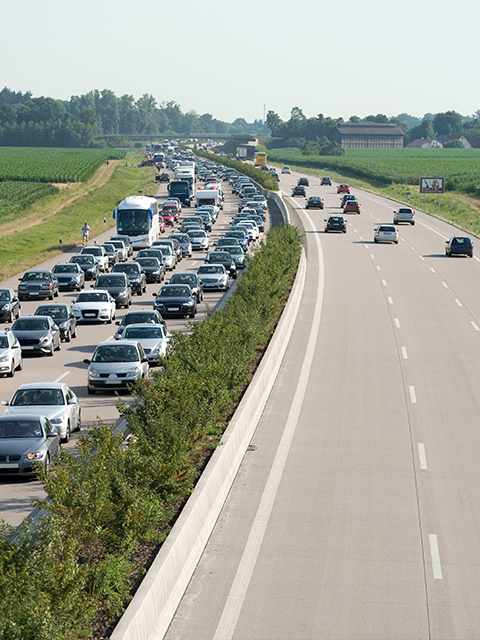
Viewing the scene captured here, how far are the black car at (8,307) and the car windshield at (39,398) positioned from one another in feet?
50.8

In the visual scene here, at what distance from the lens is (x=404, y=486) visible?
17.0m

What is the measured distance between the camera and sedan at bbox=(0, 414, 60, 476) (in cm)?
1736

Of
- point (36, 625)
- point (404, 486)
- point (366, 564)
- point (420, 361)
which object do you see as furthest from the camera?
point (420, 361)

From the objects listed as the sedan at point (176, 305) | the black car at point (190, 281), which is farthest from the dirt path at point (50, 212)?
the sedan at point (176, 305)

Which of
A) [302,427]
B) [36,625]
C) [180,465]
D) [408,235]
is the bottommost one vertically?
[408,235]

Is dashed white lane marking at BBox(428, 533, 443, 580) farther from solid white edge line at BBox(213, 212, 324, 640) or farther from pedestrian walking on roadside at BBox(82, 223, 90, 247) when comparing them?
pedestrian walking on roadside at BBox(82, 223, 90, 247)

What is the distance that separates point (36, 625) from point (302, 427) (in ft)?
44.1

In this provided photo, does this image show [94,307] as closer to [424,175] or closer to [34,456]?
[34,456]

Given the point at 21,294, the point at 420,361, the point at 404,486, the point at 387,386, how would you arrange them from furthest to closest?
the point at 21,294 → the point at 420,361 → the point at 387,386 → the point at 404,486

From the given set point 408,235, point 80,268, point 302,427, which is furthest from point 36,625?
point 408,235

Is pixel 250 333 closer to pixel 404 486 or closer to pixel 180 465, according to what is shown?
pixel 404 486

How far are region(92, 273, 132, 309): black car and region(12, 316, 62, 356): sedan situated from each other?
898 centimetres

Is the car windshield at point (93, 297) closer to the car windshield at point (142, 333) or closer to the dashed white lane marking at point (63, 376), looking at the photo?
the car windshield at point (142, 333)

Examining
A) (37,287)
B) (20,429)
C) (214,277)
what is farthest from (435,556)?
(214,277)
